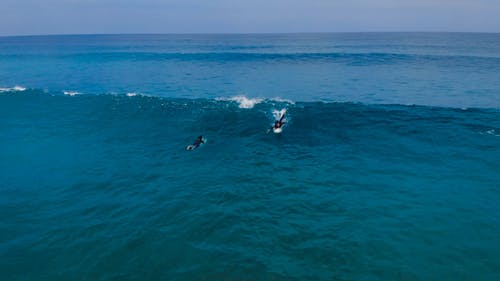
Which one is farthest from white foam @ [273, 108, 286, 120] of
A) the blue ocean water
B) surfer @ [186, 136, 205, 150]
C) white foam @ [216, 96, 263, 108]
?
surfer @ [186, 136, 205, 150]

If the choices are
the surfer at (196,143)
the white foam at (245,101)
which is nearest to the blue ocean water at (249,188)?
the white foam at (245,101)

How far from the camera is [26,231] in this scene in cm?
2245

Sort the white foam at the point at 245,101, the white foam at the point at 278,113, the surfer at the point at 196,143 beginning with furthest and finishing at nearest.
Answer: the white foam at the point at 245,101, the white foam at the point at 278,113, the surfer at the point at 196,143

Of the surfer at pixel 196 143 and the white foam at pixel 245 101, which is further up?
the white foam at pixel 245 101

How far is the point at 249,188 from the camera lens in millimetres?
27203

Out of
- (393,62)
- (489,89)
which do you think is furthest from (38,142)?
(393,62)

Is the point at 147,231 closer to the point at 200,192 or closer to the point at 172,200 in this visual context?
the point at 172,200

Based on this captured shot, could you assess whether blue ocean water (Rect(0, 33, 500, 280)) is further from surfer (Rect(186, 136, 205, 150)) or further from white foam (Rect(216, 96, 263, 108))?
surfer (Rect(186, 136, 205, 150))

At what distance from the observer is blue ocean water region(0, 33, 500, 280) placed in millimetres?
19312

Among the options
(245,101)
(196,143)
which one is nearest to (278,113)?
(245,101)

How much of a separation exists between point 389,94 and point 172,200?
150 feet

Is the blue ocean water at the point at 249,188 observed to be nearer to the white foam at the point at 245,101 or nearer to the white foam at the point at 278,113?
the white foam at the point at 245,101

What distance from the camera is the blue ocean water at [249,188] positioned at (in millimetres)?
19312

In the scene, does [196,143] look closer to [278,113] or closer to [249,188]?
[249,188]
